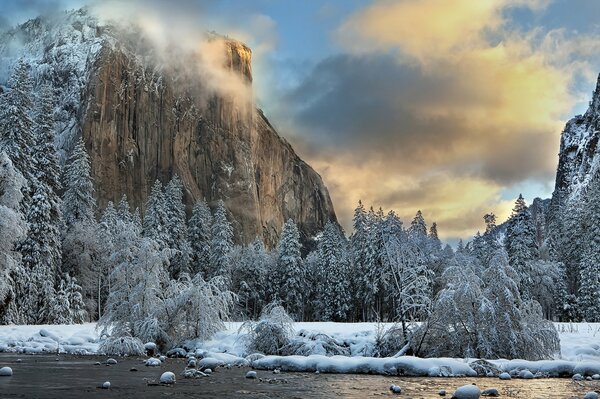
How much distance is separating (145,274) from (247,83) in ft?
474

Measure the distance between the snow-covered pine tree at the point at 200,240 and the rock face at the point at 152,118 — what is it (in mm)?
60467

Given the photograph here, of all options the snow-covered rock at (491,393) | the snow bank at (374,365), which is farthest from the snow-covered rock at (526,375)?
the snow-covered rock at (491,393)

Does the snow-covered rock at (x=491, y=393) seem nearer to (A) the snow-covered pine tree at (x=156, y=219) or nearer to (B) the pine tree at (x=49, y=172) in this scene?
(B) the pine tree at (x=49, y=172)

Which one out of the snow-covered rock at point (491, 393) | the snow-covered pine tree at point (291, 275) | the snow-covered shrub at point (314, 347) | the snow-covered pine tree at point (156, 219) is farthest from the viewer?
the snow-covered pine tree at point (291, 275)

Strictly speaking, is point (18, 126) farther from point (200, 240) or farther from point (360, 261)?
point (360, 261)

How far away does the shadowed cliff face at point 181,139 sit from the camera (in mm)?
125750

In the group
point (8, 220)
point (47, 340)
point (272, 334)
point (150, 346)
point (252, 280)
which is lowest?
point (150, 346)

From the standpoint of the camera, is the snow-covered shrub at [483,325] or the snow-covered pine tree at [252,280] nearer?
the snow-covered shrub at [483,325]

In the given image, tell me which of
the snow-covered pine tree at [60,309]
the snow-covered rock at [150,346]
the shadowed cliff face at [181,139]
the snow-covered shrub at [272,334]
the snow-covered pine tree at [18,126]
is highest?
the shadowed cliff face at [181,139]

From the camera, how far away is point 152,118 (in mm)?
136875

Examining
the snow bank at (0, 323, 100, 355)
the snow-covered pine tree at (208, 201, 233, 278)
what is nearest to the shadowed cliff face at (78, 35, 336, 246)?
the snow-covered pine tree at (208, 201, 233, 278)

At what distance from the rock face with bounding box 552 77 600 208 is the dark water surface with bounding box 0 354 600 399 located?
133187 mm

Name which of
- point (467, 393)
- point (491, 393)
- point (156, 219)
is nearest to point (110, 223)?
point (156, 219)

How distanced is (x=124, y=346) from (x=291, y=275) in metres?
41.8
